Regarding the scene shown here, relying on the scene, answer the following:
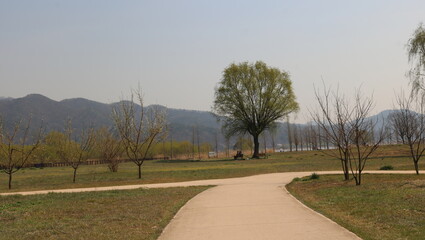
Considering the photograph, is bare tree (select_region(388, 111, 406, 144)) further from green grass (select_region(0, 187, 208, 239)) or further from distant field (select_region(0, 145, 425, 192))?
green grass (select_region(0, 187, 208, 239))

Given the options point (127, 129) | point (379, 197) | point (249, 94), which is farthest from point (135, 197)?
point (249, 94)

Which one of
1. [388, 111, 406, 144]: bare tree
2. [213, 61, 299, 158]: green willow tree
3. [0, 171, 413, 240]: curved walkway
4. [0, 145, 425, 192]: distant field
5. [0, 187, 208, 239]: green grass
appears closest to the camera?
[0, 171, 413, 240]: curved walkway

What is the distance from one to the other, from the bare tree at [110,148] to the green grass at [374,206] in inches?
902

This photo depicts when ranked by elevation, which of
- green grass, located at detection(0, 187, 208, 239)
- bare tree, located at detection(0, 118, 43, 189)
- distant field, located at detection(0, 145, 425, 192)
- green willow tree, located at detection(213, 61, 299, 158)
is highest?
green willow tree, located at detection(213, 61, 299, 158)

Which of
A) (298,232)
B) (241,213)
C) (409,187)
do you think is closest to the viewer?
(298,232)

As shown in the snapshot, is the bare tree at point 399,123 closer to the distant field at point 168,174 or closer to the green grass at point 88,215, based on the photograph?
the distant field at point 168,174

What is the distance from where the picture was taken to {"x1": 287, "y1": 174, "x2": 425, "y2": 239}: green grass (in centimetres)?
807

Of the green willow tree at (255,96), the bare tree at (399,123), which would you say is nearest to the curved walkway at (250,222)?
the bare tree at (399,123)

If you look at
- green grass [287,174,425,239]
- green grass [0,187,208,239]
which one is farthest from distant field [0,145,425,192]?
green grass [287,174,425,239]

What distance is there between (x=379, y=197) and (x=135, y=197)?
28.8 ft

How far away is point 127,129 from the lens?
3123 cm

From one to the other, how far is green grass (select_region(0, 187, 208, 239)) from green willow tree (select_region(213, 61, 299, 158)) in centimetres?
4251

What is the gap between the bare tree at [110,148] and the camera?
120 ft

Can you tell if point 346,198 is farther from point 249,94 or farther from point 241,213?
point 249,94
